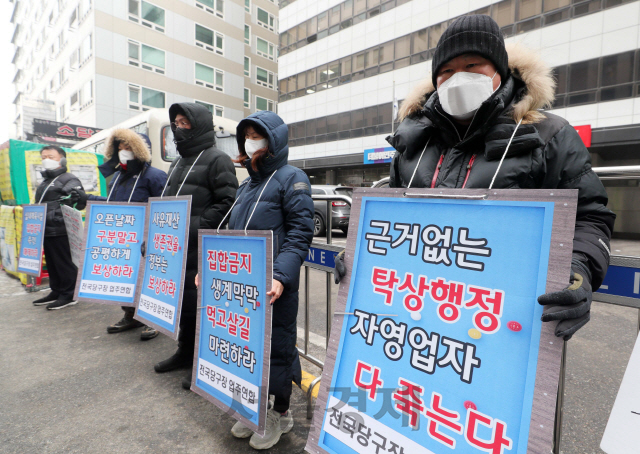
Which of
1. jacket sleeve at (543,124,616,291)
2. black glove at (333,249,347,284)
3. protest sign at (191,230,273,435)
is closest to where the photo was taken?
jacket sleeve at (543,124,616,291)

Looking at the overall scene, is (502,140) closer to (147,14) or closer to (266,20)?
(147,14)

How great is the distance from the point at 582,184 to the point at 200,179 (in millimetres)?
2613

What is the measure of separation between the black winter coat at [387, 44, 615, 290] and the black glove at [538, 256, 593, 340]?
0.57ft

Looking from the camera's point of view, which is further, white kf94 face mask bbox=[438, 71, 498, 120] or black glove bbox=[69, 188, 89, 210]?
black glove bbox=[69, 188, 89, 210]

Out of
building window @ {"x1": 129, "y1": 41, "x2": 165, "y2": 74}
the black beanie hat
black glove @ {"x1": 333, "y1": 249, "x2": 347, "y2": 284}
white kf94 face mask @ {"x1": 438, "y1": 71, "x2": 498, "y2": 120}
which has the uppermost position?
building window @ {"x1": 129, "y1": 41, "x2": 165, "y2": 74}

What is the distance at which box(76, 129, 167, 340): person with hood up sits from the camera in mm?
3627

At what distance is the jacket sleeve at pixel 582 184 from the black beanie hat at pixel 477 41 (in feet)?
1.22

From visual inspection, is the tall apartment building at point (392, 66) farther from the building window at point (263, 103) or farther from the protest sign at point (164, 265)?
the protest sign at point (164, 265)

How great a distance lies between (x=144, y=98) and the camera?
65.8ft

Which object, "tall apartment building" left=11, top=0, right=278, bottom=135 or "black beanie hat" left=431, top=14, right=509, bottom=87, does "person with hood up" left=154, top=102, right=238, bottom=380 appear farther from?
"tall apartment building" left=11, top=0, right=278, bottom=135

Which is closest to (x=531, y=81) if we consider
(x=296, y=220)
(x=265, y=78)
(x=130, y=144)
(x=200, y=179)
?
(x=296, y=220)

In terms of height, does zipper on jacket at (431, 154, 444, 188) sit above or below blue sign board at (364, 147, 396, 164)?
below

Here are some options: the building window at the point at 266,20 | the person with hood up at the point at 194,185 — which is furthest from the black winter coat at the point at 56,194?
the building window at the point at 266,20

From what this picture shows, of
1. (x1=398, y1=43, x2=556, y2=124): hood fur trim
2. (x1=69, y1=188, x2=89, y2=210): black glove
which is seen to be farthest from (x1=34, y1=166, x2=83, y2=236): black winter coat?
(x1=398, y1=43, x2=556, y2=124): hood fur trim
